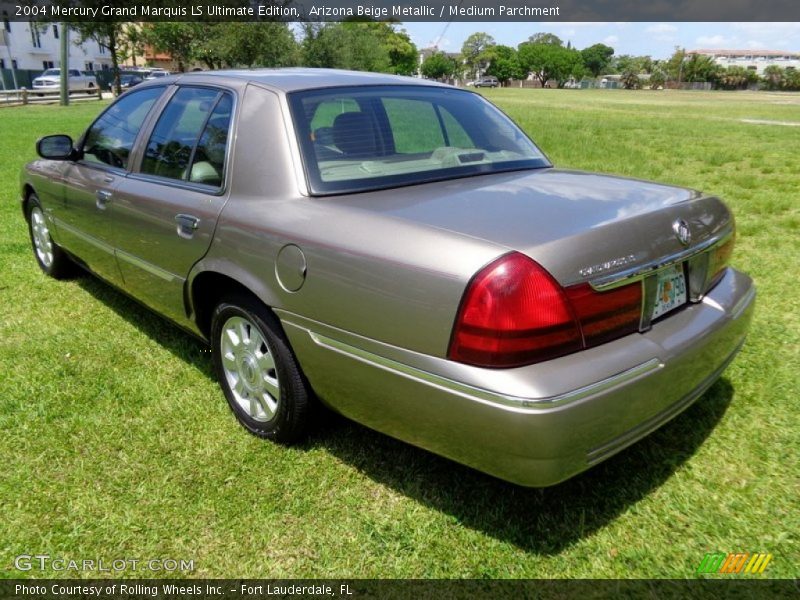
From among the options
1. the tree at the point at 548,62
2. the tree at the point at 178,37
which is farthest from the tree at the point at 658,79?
the tree at the point at 178,37

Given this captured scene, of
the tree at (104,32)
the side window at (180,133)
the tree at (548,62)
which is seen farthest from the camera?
the tree at (548,62)

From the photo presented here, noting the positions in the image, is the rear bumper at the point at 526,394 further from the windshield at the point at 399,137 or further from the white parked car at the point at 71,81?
the white parked car at the point at 71,81

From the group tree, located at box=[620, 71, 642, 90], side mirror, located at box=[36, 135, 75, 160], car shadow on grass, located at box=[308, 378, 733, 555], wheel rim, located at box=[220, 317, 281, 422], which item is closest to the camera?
car shadow on grass, located at box=[308, 378, 733, 555]

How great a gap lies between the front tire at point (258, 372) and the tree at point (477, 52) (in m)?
152

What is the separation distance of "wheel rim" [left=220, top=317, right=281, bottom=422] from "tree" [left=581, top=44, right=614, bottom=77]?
18087cm

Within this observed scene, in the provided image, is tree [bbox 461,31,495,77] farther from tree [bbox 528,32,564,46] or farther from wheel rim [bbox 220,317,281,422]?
wheel rim [bbox 220,317,281,422]

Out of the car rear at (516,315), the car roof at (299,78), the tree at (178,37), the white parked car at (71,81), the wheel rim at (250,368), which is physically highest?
the tree at (178,37)

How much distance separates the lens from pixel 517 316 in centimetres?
201

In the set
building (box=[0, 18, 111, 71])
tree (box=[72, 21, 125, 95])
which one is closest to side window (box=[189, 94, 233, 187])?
tree (box=[72, 21, 125, 95])

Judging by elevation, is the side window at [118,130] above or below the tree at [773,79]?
below

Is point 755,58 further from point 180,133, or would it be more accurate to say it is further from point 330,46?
point 180,133

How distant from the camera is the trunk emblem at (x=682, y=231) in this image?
239 cm

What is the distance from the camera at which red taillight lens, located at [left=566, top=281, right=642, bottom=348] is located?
6.81 feet

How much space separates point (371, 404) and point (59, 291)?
3661 millimetres
